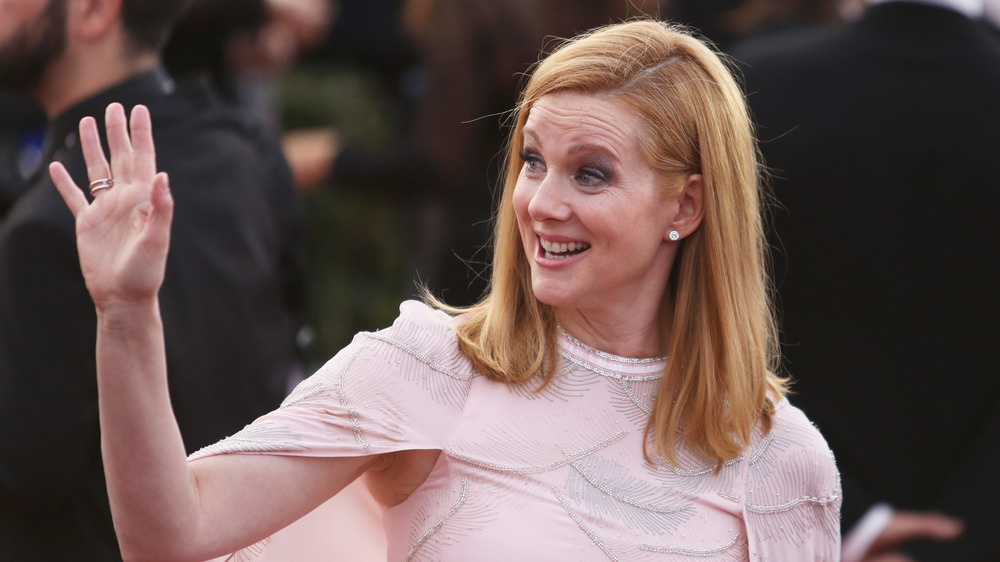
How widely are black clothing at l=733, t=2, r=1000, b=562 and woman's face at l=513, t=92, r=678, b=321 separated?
34.5 inches

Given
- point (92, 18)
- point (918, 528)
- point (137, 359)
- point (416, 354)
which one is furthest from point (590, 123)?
point (918, 528)

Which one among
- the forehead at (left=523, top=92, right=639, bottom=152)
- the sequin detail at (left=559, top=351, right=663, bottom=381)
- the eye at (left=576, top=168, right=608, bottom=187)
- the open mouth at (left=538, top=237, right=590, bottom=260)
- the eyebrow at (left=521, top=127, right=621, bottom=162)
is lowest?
the sequin detail at (left=559, top=351, right=663, bottom=381)

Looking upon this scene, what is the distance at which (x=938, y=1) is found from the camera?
325 centimetres

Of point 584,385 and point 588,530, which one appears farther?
point 584,385

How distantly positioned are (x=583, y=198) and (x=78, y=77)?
141cm

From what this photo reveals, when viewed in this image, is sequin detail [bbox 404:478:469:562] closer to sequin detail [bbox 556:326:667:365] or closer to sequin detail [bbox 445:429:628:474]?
sequin detail [bbox 445:429:628:474]

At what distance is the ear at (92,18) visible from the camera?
304 cm

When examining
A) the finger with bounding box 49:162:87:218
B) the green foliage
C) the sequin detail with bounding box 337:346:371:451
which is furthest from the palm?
the green foliage

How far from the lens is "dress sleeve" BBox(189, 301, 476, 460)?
87.8 inches

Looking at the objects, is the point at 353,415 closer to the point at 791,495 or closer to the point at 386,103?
the point at 791,495

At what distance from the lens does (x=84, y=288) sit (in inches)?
108

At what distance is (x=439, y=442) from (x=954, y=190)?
61.5 inches

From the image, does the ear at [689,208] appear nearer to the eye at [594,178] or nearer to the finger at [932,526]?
the eye at [594,178]

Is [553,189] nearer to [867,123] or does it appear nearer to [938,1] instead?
[867,123]
